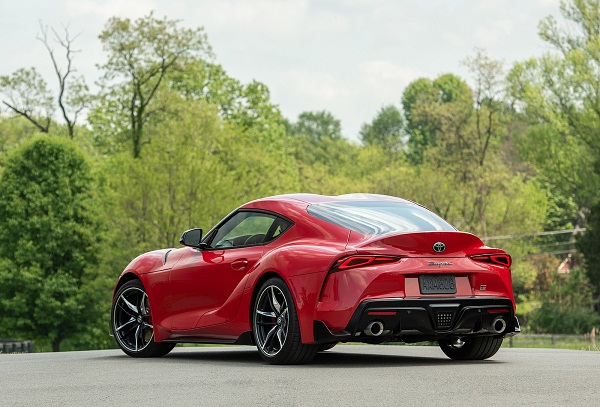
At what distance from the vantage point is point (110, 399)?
766 centimetres

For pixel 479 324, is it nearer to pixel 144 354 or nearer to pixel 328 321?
pixel 328 321

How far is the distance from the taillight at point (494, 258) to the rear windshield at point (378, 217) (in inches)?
17.6

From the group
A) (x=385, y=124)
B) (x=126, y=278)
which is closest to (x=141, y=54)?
(x=126, y=278)

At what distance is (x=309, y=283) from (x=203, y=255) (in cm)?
199

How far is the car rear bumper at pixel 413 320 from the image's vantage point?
371 inches

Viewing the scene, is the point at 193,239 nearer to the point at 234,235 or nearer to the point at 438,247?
the point at 234,235

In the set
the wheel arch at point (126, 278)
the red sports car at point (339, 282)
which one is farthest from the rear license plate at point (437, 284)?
the wheel arch at point (126, 278)

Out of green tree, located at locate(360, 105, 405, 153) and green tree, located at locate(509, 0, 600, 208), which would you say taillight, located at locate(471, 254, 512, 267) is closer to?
green tree, located at locate(509, 0, 600, 208)

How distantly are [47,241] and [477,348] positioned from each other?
37.9 metres

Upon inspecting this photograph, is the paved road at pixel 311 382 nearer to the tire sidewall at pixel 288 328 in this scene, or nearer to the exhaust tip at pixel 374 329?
the tire sidewall at pixel 288 328

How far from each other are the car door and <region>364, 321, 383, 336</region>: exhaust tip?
147 centimetres

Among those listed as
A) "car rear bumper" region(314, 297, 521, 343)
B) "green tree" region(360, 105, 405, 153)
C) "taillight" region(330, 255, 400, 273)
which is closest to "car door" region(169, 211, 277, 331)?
"taillight" region(330, 255, 400, 273)

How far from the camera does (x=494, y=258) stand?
10102 mm

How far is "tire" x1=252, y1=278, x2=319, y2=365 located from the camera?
980 centimetres
